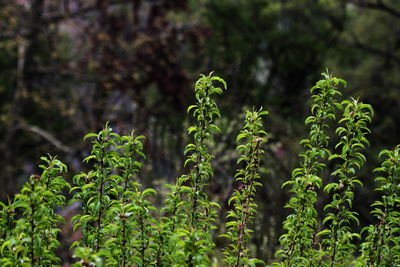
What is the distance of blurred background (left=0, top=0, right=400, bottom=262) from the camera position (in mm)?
7730

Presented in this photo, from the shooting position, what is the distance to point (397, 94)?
9.43 m

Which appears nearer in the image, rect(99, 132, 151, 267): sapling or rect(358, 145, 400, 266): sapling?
rect(99, 132, 151, 267): sapling

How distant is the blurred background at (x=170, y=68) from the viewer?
25.4 feet

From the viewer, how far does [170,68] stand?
26.0ft

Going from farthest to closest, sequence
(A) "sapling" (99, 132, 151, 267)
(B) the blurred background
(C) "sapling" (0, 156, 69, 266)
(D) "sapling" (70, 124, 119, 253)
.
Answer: (B) the blurred background → (D) "sapling" (70, 124, 119, 253) → (A) "sapling" (99, 132, 151, 267) → (C) "sapling" (0, 156, 69, 266)

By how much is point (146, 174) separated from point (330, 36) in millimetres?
6282

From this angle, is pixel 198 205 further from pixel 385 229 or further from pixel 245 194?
pixel 385 229

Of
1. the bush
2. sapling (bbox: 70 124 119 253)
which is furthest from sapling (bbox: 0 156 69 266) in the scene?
sapling (bbox: 70 124 119 253)

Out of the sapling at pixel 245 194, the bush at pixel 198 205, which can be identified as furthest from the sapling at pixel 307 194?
the sapling at pixel 245 194

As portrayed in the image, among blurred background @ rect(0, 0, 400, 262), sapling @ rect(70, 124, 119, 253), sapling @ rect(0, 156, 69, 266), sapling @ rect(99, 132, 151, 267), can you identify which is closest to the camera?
sapling @ rect(0, 156, 69, 266)

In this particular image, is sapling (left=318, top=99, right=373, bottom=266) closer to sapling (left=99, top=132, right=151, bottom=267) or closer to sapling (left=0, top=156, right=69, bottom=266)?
sapling (left=99, top=132, right=151, bottom=267)

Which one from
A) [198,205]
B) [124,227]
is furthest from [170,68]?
[124,227]

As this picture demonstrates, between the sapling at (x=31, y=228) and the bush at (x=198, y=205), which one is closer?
the sapling at (x=31, y=228)

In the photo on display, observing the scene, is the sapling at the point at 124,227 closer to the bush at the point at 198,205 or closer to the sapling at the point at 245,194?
the bush at the point at 198,205
